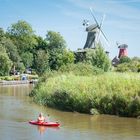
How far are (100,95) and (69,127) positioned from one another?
6174 mm

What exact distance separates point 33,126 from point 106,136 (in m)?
5.20

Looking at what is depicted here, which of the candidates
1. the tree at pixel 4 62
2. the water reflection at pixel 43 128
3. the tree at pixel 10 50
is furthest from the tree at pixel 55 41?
the water reflection at pixel 43 128

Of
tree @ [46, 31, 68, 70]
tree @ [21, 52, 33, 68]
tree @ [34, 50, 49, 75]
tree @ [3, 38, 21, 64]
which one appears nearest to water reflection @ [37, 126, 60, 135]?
tree @ [3, 38, 21, 64]

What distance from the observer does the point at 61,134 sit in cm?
2633

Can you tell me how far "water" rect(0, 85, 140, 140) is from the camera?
25625 millimetres

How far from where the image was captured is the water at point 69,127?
2562 cm

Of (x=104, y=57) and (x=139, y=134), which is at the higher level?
(x=104, y=57)

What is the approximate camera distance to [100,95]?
3438 cm

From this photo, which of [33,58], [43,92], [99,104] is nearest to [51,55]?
[33,58]

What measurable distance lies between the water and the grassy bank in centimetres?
91

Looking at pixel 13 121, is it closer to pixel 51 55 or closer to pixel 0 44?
pixel 0 44

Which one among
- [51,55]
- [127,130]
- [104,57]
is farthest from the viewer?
[51,55]

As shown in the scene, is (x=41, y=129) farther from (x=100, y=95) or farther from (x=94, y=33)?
(x=94, y=33)

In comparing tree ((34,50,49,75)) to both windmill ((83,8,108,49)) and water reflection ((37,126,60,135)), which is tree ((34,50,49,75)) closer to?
windmill ((83,8,108,49))
